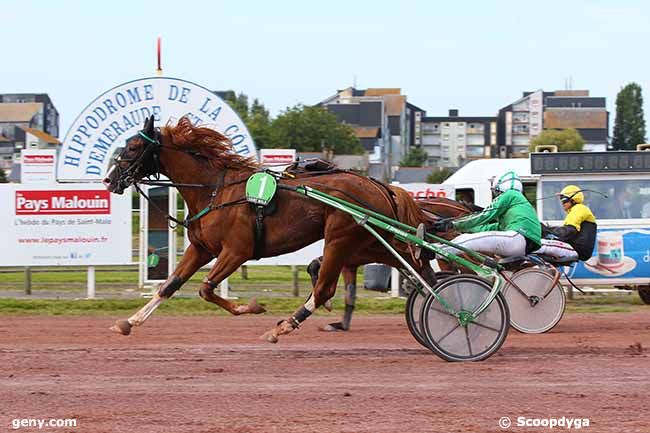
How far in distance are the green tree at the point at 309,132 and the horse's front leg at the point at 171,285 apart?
63795mm

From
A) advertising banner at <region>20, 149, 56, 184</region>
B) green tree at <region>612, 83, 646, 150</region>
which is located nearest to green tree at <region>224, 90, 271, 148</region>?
green tree at <region>612, 83, 646, 150</region>

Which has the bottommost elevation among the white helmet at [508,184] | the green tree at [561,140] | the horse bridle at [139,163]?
the white helmet at [508,184]

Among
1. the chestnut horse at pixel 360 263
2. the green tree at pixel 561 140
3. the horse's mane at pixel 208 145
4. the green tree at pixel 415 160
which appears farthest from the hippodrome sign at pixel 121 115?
the green tree at pixel 415 160

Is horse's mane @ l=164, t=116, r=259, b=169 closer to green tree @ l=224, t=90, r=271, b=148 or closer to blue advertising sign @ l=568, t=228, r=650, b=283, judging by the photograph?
blue advertising sign @ l=568, t=228, r=650, b=283

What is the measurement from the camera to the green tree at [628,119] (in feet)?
297

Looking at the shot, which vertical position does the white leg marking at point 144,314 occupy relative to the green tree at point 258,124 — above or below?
below

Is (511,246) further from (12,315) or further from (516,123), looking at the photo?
(516,123)

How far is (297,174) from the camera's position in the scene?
32.2ft

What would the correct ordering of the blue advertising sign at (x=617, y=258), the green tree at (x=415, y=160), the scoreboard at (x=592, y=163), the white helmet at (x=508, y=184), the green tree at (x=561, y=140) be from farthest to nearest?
the green tree at (x=415, y=160) → the green tree at (x=561, y=140) → the scoreboard at (x=592, y=163) → the blue advertising sign at (x=617, y=258) → the white helmet at (x=508, y=184)

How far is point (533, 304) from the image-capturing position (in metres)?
11.6

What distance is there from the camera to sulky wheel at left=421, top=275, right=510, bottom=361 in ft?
29.1

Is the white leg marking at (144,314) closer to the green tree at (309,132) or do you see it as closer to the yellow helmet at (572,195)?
the yellow helmet at (572,195)

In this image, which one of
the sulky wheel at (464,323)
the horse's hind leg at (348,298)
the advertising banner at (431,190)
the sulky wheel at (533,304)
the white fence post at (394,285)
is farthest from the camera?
the white fence post at (394,285)

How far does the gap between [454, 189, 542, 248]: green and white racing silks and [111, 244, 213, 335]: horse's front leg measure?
2.47 m
